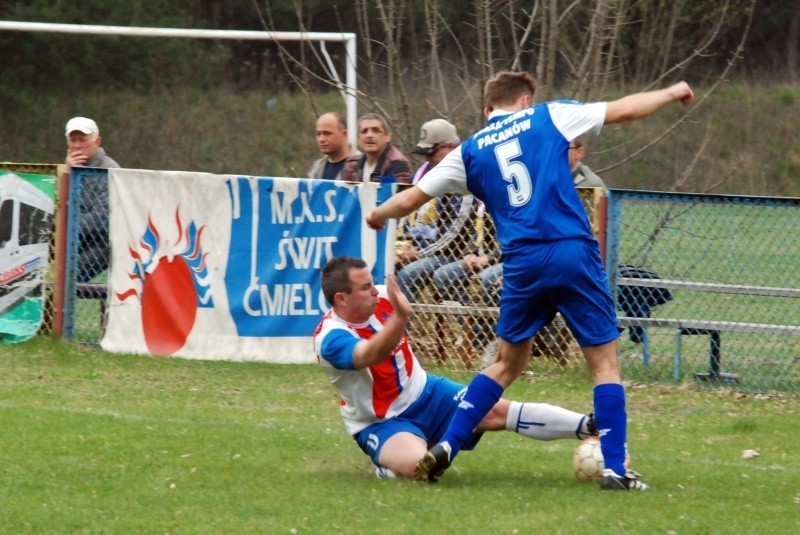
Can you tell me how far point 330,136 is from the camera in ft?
36.0

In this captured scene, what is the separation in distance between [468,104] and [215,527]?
892cm

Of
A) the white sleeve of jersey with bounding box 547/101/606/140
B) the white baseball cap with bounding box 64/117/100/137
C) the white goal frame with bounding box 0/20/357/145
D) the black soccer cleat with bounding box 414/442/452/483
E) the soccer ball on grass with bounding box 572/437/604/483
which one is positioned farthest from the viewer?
the white goal frame with bounding box 0/20/357/145

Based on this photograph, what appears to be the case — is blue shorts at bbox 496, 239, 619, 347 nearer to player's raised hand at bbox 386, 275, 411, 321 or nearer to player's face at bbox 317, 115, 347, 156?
player's raised hand at bbox 386, 275, 411, 321

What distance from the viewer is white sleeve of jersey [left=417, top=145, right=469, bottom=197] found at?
6184 mm

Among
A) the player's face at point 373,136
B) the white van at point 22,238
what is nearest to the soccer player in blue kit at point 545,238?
the player's face at point 373,136

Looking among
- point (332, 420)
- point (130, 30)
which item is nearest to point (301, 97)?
point (130, 30)

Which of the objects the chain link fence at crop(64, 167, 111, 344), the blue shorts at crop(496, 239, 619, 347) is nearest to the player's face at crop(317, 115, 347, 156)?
the chain link fence at crop(64, 167, 111, 344)

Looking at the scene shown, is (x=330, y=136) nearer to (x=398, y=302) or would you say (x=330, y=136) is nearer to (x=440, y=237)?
(x=440, y=237)

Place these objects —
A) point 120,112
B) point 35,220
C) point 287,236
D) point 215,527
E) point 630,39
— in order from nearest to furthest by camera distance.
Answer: point 215,527, point 287,236, point 35,220, point 630,39, point 120,112

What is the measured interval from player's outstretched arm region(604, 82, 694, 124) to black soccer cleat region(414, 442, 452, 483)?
1.67 m

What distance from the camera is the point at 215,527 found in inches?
211

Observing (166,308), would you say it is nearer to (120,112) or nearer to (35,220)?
(35,220)

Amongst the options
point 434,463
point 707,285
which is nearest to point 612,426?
point 434,463

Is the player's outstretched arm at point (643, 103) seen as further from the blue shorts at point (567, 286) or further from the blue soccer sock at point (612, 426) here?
the blue soccer sock at point (612, 426)
